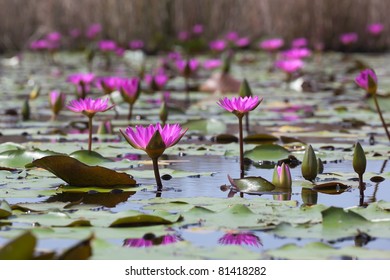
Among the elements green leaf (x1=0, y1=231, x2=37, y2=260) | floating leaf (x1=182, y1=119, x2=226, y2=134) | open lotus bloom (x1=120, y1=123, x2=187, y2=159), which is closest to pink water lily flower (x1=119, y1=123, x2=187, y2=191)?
open lotus bloom (x1=120, y1=123, x2=187, y2=159)

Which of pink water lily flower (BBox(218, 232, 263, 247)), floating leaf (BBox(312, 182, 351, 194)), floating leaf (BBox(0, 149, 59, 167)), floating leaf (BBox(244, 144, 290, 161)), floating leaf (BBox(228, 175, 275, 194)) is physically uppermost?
floating leaf (BBox(0, 149, 59, 167))

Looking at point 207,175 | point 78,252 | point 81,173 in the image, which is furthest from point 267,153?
point 78,252

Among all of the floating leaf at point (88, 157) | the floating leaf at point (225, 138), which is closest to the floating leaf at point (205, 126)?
the floating leaf at point (225, 138)

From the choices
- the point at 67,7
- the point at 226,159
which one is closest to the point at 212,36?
the point at 67,7

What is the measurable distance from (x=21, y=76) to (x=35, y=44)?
1.53 m

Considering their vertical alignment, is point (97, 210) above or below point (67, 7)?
below

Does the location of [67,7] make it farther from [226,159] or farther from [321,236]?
[321,236]

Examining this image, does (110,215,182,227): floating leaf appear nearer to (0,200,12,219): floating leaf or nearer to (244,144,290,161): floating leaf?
(0,200,12,219): floating leaf

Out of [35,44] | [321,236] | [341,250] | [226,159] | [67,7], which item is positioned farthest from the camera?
[67,7]

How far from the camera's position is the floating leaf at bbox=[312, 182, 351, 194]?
111 inches

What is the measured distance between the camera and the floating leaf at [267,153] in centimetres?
351

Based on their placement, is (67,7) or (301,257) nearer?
(301,257)

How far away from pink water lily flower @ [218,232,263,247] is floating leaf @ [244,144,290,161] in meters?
1.30
